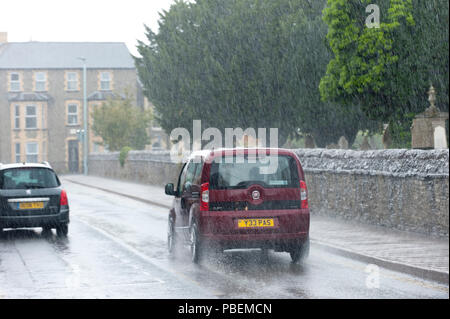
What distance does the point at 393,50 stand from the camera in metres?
23.8

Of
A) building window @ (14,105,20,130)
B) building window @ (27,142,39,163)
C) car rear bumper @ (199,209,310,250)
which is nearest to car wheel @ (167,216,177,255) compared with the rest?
car rear bumper @ (199,209,310,250)

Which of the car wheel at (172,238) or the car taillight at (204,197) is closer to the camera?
the car taillight at (204,197)

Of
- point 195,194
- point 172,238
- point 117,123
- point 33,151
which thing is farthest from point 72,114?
point 195,194

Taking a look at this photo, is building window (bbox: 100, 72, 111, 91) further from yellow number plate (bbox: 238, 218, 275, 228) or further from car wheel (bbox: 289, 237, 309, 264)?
yellow number plate (bbox: 238, 218, 275, 228)

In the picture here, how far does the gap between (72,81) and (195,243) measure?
64.6 m

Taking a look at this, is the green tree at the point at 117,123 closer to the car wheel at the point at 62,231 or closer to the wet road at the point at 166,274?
the car wheel at the point at 62,231

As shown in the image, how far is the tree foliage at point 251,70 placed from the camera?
32.2 metres

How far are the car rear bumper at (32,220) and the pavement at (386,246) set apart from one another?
532cm

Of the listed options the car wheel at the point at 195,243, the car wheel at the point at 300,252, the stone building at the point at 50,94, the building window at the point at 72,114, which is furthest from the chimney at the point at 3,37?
the car wheel at the point at 300,252

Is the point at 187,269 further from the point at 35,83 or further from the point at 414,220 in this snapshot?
the point at 35,83

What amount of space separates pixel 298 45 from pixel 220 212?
69.0 ft

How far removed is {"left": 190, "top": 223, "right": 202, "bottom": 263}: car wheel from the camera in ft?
39.8
